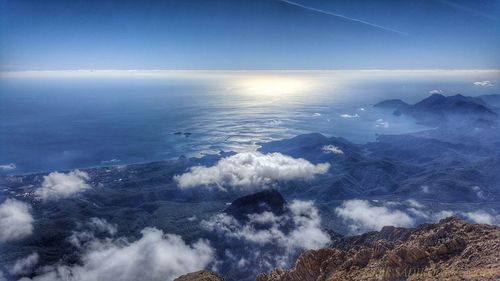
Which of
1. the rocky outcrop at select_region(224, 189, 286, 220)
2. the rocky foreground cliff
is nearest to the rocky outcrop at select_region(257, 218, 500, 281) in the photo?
the rocky foreground cliff

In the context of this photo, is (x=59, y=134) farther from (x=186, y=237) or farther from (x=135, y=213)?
(x=186, y=237)

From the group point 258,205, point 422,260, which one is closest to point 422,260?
point 422,260

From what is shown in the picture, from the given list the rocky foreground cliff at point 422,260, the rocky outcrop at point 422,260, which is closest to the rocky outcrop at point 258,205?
the rocky foreground cliff at point 422,260

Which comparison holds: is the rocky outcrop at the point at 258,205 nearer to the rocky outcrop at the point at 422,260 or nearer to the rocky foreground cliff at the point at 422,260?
the rocky foreground cliff at the point at 422,260

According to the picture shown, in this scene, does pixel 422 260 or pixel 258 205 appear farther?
pixel 258 205

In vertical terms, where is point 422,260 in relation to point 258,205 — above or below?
above

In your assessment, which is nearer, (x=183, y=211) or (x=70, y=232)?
(x=70, y=232)

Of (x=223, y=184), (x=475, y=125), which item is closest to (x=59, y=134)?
(x=223, y=184)

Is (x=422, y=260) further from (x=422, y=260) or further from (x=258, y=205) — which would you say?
(x=258, y=205)
